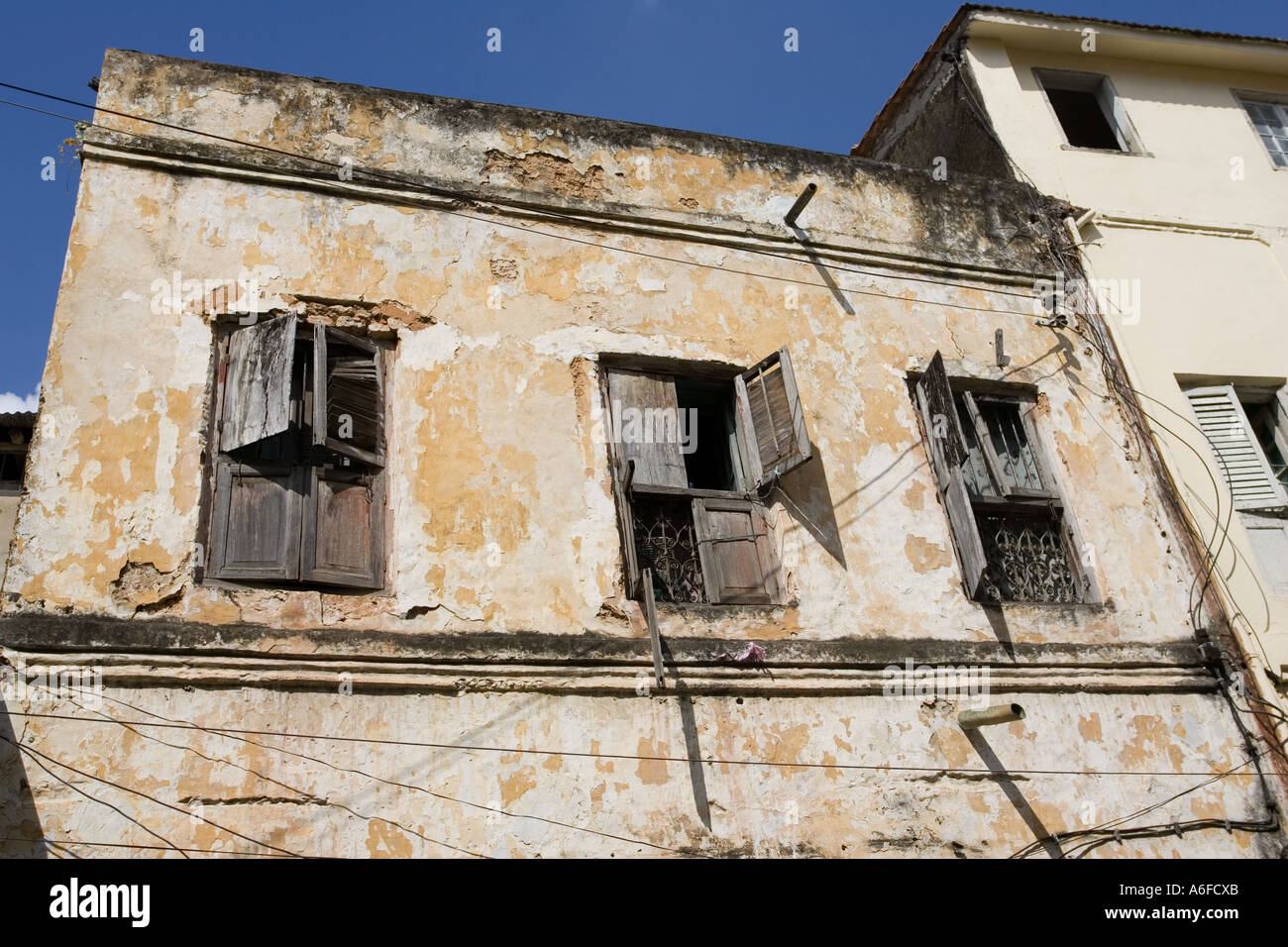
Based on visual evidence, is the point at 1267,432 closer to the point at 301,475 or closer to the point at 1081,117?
the point at 1081,117

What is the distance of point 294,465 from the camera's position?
5586 millimetres

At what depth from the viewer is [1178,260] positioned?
8.67 meters

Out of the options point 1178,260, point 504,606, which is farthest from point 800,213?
point 504,606

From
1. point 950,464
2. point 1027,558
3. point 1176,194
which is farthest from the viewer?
point 1176,194

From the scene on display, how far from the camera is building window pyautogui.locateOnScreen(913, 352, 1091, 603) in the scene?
6617 millimetres

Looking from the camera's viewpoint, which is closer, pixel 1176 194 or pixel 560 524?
pixel 560 524

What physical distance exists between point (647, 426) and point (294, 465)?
2.01 metres

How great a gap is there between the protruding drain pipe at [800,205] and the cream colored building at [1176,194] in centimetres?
153

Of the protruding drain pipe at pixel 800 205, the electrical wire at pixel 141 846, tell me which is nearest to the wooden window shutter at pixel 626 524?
the electrical wire at pixel 141 846

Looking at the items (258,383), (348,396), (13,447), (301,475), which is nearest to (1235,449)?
(348,396)

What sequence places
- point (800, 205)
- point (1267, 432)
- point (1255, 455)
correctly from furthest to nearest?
point (1267, 432), point (1255, 455), point (800, 205)

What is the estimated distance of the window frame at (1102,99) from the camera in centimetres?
950
